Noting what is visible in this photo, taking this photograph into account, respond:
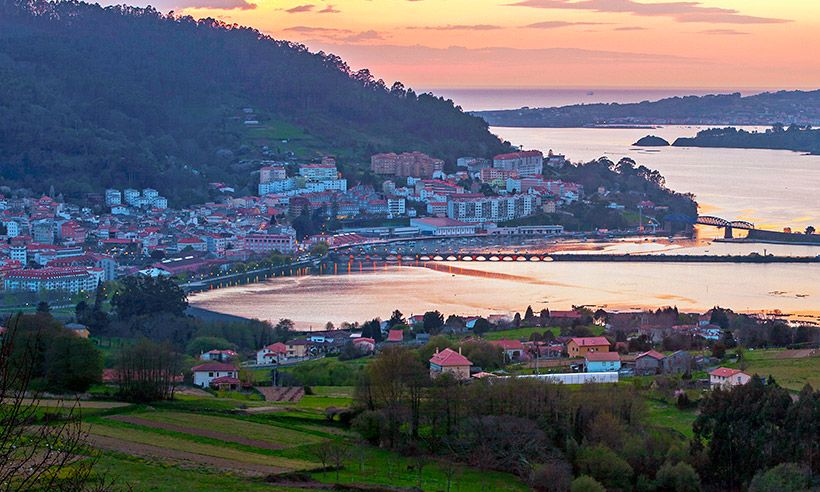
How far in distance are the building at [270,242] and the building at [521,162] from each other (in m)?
10.6

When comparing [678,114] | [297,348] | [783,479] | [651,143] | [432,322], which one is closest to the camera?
[783,479]

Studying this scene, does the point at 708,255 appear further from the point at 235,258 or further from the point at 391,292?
the point at 235,258

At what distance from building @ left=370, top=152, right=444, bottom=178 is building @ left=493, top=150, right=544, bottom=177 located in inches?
67.3

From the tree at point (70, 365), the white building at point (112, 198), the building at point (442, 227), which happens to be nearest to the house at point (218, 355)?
the tree at point (70, 365)

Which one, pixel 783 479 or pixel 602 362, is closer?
pixel 783 479

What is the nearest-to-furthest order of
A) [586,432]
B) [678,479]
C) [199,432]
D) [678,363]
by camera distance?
1. [678,479]
2. [199,432]
3. [586,432]
4. [678,363]

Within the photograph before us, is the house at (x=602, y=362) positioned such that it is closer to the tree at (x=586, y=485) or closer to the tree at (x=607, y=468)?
the tree at (x=607, y=468)

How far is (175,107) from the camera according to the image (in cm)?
3369

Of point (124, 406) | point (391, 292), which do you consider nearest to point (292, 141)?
point (391, 292)

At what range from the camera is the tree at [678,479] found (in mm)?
7211

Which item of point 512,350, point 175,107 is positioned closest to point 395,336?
point 512,350

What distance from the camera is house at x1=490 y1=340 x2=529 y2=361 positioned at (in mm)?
11508

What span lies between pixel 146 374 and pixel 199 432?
1.39m

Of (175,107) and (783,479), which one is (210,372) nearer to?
(783,479)
